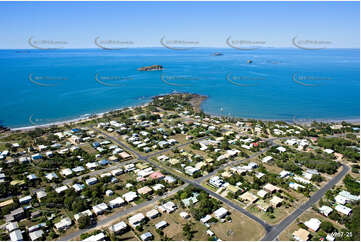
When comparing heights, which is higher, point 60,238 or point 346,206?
point 346,206

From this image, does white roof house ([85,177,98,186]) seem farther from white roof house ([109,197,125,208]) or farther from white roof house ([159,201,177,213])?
white roof house ([159,201,177,213])

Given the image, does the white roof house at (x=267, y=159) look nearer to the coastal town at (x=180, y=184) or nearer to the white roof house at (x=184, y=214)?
the coastal town at (x=180, y=184)

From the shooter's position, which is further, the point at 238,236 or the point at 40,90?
the point at 40,90

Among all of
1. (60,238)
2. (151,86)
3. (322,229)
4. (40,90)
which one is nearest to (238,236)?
(322,229)

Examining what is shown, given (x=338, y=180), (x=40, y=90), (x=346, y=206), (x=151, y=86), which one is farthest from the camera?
(x=151, y=86)

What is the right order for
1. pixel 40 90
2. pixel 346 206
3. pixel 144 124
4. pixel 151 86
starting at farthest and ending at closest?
pixel 151 86
pixel 40 90
pixel 144 124
pixel 346 206

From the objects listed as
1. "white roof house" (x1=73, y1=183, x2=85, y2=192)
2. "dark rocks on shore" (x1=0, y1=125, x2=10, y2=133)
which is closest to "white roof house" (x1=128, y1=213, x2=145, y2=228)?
"white roof house" (x1=73, y1=183, x2=85, y2=192)

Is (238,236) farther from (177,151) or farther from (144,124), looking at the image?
(144,124)
